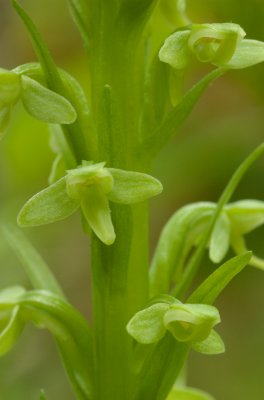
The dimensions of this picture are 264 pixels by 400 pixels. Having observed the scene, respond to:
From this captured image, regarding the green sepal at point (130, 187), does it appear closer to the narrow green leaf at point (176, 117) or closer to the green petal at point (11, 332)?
the narrow green leaf at point (176, 117)

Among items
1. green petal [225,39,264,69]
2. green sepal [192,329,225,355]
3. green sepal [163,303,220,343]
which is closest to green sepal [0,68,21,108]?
green petal [225,39,264,69]

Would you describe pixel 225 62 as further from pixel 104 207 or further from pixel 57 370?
pixel 57 370

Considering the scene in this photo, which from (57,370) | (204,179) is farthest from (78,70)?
(57,370)

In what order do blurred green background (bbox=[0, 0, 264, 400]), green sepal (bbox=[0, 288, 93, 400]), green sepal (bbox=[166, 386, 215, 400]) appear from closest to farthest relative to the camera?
green sepal (bbox=[0, 288, 93, 400]) → green sepal (bbox=[166, 386, 215, 400]) → blurred green background (bbox=[0, 0, 264, 400])

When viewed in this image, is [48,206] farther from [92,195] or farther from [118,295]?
[118,295]

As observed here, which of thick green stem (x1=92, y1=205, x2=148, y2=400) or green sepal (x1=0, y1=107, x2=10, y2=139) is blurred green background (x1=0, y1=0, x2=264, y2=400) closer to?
thick green stem (x1=92, y1=205, x2=148, y2=400)

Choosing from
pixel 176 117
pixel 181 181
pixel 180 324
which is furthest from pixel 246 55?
pixel 181 181
